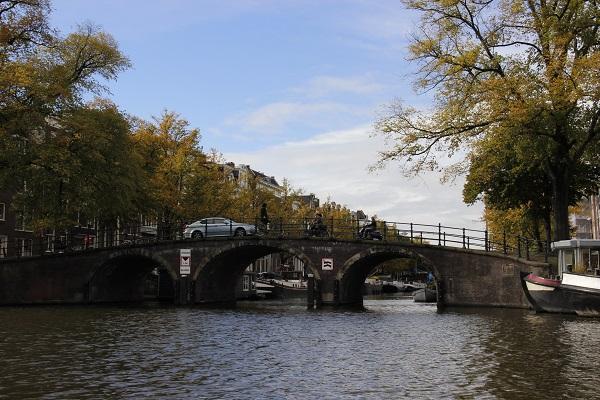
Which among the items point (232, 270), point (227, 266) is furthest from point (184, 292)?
point (232, 270)

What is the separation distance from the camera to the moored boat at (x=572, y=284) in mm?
25781

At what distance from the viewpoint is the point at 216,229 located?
42219 millimetres

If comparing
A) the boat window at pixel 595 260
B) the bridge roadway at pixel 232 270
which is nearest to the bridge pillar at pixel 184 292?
the bridge roadway at pixel 232 270

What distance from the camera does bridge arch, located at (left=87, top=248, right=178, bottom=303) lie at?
4050 centimetres

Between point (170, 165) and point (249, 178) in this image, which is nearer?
point (170, 165)

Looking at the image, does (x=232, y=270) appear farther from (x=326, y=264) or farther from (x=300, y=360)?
(x=300, y=360)

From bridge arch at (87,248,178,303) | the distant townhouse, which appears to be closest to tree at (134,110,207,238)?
bridge arch at (87,248,178,303)

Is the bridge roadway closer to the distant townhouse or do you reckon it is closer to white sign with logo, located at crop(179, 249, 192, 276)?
white sign with logo, located at crop(179, 249, 192, 276)

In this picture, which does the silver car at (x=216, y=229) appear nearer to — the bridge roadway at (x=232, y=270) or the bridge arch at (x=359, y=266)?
the bridge roadway at (x=232, y=270)

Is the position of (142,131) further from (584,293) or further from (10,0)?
(584,293)

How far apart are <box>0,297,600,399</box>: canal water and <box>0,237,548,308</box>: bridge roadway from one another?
9427 mm

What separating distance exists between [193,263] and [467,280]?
15.7m

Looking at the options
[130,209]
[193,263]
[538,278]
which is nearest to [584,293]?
[538,278]

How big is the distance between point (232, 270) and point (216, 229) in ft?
15.5
